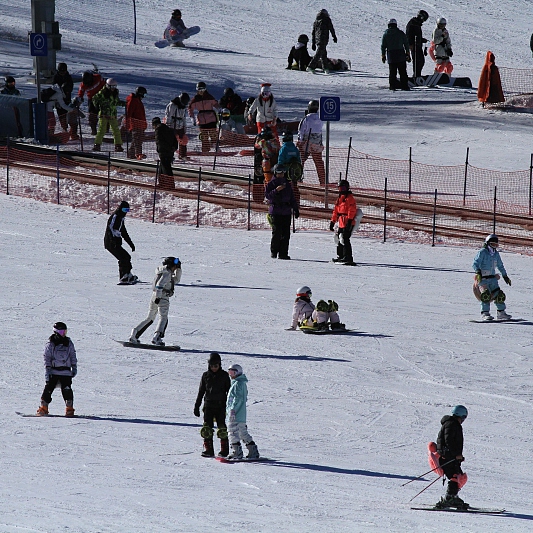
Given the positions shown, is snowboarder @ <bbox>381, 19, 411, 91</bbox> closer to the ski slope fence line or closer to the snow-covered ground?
the snow-covered ground

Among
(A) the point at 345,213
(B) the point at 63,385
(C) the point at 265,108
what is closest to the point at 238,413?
(B) the point at 63,385

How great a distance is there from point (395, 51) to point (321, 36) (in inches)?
120

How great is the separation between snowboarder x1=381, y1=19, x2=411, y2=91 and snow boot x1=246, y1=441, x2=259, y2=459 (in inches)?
873

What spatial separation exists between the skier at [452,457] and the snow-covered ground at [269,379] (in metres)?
0.30

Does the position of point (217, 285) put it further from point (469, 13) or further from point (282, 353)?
point (469, 13)

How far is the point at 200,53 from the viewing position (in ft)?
140

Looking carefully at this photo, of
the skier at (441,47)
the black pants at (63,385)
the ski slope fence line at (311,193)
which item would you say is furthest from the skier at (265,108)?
the black pants at (63,385)

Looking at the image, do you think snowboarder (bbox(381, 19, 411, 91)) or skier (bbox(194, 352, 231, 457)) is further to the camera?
snowboarder (bbox(381, 19, 411, 91))

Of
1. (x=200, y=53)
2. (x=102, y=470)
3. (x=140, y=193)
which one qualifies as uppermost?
(x=200, y=53)

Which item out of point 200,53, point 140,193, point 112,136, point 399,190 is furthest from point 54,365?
point 200,53

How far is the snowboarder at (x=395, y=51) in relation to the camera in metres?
33.6

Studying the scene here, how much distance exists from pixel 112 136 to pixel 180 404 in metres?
17.5

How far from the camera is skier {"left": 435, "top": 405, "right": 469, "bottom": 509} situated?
11.6 metres

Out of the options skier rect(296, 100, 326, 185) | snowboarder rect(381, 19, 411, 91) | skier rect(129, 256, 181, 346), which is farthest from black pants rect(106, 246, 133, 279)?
snowboarder rect(381, 19, 411, 91)
